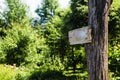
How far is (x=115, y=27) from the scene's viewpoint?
934 centimetres

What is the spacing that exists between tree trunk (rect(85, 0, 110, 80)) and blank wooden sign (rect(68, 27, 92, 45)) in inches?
2.6

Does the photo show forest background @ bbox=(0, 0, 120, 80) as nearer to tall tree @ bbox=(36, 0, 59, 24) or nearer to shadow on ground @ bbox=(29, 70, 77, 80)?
shadow on ground @ bbox=(29, 70, 77, 80)

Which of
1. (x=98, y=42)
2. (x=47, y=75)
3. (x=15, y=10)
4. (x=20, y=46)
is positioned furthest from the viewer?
(x=15, y=10)

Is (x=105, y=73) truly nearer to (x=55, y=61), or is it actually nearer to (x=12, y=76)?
(x=12, y=76)

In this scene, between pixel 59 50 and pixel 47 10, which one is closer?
pixel 59 50

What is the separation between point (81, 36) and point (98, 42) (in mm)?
248

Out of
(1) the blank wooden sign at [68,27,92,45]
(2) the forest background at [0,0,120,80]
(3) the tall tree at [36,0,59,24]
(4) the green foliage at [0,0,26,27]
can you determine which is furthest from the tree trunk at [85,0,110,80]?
(3) the tall tree at [36,0,59,24]

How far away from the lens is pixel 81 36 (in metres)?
3.73

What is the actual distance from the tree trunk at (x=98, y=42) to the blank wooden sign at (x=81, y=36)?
0.07 metres

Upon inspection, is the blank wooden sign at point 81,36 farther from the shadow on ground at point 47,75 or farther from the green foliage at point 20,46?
the green foliage at point 20,46

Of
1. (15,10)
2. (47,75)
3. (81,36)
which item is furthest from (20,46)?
(81,36)

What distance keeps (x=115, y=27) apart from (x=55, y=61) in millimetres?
→ 4216

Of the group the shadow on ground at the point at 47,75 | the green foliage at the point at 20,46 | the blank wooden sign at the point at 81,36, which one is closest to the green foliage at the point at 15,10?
the green foliage at the point at 20,46

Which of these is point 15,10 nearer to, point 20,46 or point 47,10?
point 47,10
